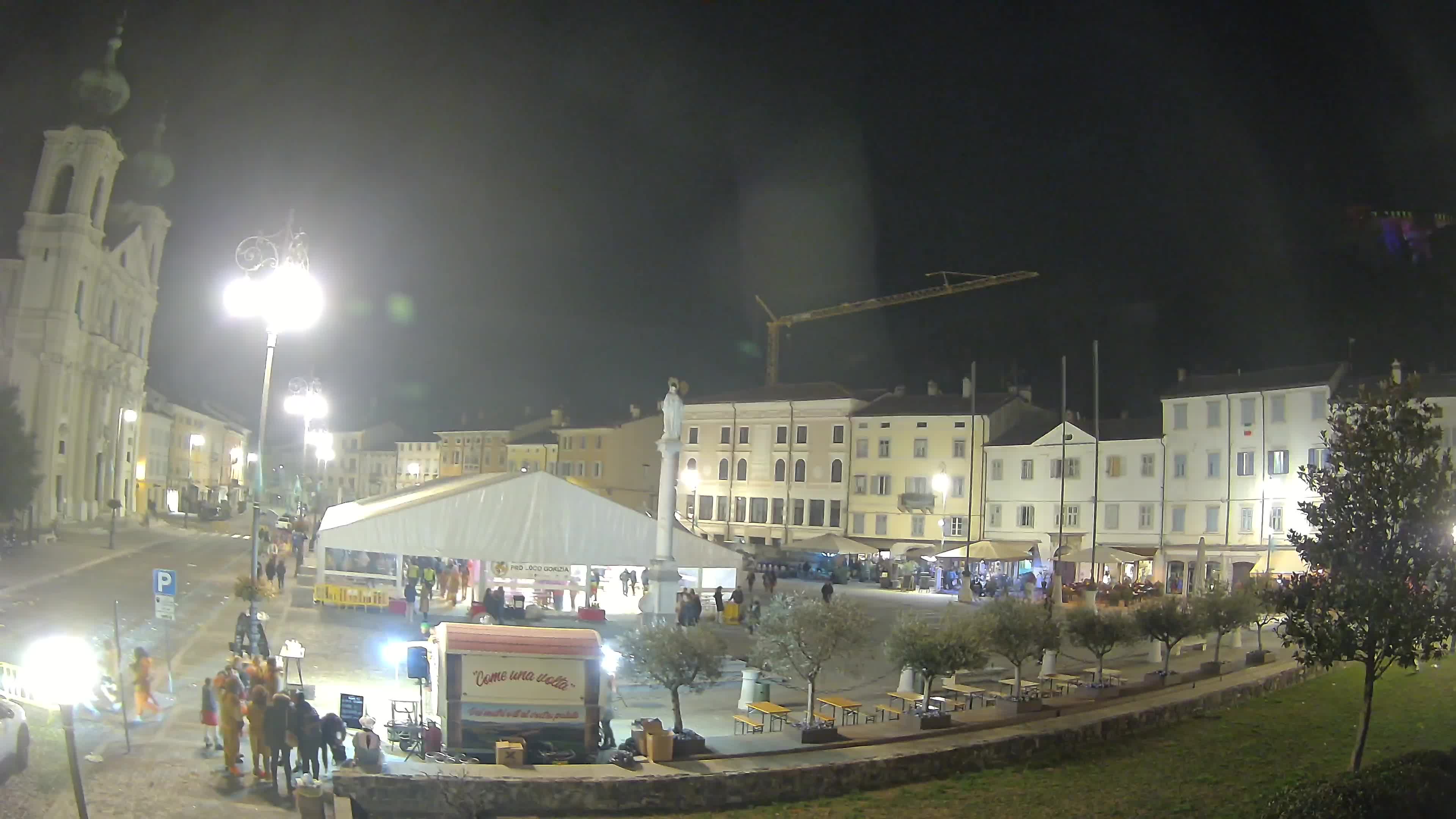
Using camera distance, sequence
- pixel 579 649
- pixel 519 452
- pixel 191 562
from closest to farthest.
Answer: pixel 579 649 < pixel 191 562 < pixel 519 452

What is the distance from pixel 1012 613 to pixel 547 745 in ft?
27.1

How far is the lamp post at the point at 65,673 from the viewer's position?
9406 mm

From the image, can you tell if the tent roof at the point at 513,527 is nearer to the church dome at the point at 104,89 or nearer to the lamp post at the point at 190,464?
the church dome at the point at 104,89

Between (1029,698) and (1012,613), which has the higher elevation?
(1012,613)

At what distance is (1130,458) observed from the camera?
49406 millimetres

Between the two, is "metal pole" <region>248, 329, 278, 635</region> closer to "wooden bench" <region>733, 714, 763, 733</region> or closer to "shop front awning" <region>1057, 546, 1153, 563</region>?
"wooden bench" <region>733, 714, 763, 733</region>

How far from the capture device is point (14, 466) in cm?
4644

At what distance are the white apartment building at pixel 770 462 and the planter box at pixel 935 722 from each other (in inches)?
1755

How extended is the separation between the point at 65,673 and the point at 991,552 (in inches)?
1369

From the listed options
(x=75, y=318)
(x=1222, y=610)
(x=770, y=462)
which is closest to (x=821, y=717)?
(x=1222, y=610)

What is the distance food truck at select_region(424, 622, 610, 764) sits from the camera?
12.6 m

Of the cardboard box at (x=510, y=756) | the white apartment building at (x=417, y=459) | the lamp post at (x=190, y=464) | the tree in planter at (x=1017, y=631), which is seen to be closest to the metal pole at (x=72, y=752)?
the cardboard box at (x=510, y=756)

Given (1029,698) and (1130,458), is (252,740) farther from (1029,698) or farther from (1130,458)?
(1130,458)

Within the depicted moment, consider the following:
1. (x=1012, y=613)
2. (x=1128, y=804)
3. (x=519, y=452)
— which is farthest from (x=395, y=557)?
(x=519, y=452)
